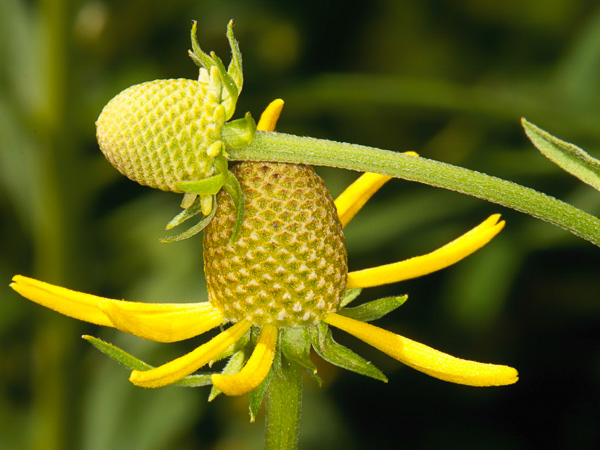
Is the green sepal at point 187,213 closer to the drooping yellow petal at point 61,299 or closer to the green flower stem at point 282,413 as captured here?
the drooping yellow petal at point 61,299

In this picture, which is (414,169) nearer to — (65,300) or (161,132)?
(161,132)

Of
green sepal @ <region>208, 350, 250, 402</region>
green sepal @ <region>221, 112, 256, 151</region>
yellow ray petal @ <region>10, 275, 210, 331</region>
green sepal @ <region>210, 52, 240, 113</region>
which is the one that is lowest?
green sepal @ <region>208, 350, 250, 402</region>

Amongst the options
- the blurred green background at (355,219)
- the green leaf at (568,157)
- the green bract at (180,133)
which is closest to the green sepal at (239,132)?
the green bract at (180,133)

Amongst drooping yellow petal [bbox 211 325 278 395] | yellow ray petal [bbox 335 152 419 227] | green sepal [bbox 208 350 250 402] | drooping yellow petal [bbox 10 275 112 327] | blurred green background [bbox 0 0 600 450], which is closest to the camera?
drooping yellow petal [bbox 211 325 278 395]

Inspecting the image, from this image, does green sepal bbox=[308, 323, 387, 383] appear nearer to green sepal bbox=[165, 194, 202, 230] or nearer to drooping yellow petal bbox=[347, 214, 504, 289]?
drooping yellow petal bbox=[347, 214, 504, 289]

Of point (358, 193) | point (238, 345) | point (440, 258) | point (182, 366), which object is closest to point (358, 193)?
point (358, 193)

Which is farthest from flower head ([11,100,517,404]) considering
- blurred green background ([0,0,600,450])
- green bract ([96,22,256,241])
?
blurred green background ([0,0,600,450])
